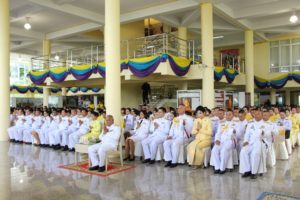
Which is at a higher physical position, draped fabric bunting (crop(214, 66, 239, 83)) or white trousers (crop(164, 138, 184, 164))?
draped fabric bunting (crop(214, 66, 239, 83))

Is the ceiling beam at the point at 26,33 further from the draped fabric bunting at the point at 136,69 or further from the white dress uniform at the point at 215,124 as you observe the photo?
the white dress uniform at the point at 215,124

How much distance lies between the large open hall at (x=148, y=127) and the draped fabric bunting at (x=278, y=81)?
0.06 m

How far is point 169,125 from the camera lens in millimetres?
6766

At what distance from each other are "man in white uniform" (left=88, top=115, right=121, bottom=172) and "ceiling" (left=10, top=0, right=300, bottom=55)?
712 cm

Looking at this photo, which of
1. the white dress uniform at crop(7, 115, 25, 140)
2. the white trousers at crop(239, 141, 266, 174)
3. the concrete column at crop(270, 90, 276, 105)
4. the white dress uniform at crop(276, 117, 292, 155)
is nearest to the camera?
the white trousers at crop(239, 141, 266, 174)

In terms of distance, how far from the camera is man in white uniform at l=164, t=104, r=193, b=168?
627 cm

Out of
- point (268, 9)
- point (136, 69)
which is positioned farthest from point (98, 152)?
point (268, 9)

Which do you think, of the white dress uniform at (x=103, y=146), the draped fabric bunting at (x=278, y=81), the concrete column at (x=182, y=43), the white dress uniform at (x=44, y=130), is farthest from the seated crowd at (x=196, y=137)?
the draped fabric bunting at (x=278, y=81)

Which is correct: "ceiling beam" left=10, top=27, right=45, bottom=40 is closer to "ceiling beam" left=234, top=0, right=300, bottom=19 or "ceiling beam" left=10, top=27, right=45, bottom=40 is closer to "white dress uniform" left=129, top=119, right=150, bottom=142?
"ceiling beam" left=234, top=0, right=300, bottom=19

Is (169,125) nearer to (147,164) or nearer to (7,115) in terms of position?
(147,164)

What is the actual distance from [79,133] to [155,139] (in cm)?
271

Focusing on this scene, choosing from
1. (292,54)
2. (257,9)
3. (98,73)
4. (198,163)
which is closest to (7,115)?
(98,73)

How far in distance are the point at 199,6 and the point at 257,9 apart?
3291 millimetres

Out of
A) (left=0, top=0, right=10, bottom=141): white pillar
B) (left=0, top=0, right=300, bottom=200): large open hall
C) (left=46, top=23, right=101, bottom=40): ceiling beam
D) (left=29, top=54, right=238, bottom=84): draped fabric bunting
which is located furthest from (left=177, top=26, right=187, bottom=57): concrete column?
(left=0, top=0, right=10, bottom=141): white pillar
